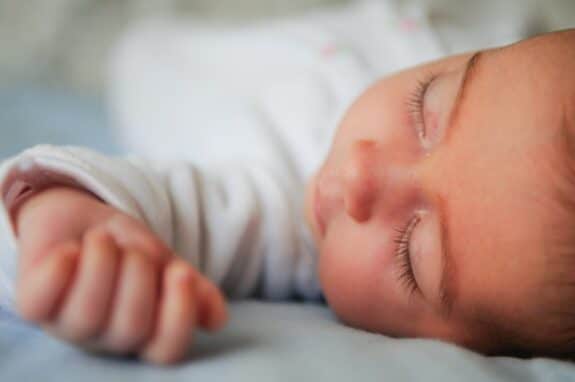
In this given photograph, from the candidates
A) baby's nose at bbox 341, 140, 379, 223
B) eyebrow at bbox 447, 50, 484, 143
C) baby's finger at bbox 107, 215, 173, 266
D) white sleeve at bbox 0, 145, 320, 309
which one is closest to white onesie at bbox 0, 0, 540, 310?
white sleeve at bbox 0, 145, 320, 309

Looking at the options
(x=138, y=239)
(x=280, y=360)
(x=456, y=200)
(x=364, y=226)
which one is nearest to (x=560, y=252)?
(x=456, y=200)

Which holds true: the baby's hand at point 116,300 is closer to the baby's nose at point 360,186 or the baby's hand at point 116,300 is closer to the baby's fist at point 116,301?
the baby's fist at point 116,301

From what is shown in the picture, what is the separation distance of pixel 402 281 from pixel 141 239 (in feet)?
1.09

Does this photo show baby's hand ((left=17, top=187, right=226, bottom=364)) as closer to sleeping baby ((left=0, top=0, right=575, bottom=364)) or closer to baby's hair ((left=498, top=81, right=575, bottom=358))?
sleeping baby ((left=0, top=0, right=575, bottom=364))

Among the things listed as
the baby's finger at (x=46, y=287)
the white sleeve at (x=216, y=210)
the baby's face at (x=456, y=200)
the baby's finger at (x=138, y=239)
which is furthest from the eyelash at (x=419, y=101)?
the baby's finger at (x=46, y=287)

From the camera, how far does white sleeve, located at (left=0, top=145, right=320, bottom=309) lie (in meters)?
0.77

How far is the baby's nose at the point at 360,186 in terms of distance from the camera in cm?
81

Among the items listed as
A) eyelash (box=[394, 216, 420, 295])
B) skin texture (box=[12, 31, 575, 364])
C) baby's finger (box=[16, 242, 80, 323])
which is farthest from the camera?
eyelash (box=[394, 216, 420, 295])

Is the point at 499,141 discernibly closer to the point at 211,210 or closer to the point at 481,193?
the point at 481,193

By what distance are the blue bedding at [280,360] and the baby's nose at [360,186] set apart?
14 cm

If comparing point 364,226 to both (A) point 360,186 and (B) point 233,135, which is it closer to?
(A) point 360,186

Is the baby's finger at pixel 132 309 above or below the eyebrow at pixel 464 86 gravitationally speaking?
below

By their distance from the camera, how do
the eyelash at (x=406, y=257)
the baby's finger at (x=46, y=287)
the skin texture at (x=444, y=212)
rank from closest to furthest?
the baby's finger at (x=46, y=287), the skin texture at (x=444, y=212), the eyelash at (x=406, y=257)

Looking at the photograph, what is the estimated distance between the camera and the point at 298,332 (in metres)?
0.71
